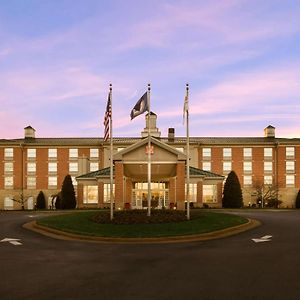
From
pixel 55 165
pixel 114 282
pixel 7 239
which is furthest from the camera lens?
pixel 55 165

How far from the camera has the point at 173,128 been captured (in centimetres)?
7388

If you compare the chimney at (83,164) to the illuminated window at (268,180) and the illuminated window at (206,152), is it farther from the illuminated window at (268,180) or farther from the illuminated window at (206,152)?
the illuminated window at (268,180)

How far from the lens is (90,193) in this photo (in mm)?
58375

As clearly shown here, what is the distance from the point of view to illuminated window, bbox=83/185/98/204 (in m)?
58.0

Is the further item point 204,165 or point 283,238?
point 204,165

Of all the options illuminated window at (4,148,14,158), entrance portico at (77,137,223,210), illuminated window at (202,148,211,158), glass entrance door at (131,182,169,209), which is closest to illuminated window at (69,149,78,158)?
illuminated window at (4,148,14,158)

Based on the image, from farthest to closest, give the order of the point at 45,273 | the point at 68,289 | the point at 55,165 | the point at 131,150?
the point at 55,165
the point at 131,150
the point at 45,273
the point at 68,289

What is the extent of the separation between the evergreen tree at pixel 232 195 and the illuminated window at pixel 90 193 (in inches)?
730

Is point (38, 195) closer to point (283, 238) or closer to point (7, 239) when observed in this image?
point (7, 239)

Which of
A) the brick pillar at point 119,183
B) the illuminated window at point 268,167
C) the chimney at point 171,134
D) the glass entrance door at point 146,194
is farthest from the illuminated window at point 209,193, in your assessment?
the brick pillar at point 119,183

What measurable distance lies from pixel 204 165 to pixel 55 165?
26923mm

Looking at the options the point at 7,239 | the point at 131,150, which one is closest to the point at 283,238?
the point at 7,239

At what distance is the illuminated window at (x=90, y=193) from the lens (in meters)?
58.0

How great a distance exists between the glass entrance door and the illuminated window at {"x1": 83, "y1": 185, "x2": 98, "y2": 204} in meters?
11.3
